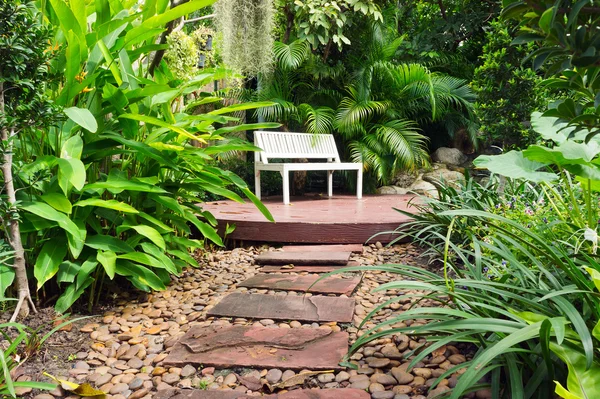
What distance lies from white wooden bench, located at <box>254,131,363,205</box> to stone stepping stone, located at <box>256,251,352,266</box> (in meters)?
1.92

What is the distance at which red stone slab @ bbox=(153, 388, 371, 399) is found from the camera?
1.33m

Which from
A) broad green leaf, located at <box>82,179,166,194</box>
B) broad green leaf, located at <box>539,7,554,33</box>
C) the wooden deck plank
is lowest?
the wooden deck plank

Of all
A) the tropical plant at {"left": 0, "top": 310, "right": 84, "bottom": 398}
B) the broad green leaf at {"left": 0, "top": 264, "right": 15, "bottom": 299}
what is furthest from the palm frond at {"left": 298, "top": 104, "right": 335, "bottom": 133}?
the tropical plant at {"left": 0, "top": 310, "right": 84, "bottom": 398}

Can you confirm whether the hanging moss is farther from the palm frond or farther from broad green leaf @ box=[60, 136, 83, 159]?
broad green leaf @ box=[60, 136, 83, 159]

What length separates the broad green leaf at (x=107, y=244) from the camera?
1974 mm

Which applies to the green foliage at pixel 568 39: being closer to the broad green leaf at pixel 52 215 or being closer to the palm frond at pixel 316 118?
the broad green leaf at pixel 52 215

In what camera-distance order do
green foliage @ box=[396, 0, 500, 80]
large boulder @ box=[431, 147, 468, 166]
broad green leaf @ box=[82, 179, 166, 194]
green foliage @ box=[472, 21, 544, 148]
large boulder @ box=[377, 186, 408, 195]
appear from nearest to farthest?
broad green leaf @ box=[82, 179, 166, 194] → green foliage @ box=[472, 21, 544, 148] → green foliage @ box=[396, 0, 500, 80] → large boulder @ box=[377, 186, 408, 195] → large boulder @ box=[431, 147, 468, 166]

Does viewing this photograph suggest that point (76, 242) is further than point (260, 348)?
Yes

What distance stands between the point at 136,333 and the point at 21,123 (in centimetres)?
94

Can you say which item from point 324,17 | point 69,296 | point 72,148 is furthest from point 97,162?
point 324,17

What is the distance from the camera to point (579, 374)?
1024 mm

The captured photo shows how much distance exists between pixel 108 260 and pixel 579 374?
5.62 feet

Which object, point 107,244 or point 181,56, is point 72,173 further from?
point 181,56

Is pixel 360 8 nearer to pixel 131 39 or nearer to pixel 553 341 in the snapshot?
pixel 131 39
